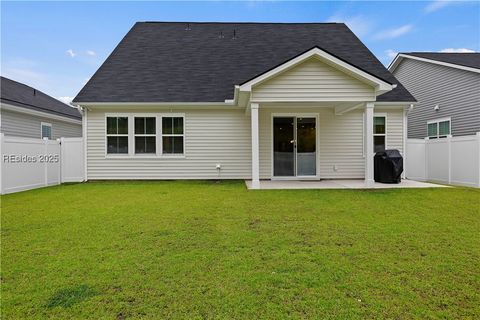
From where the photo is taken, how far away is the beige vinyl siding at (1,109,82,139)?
12273 mm

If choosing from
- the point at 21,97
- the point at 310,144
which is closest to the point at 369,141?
the point at 310,144

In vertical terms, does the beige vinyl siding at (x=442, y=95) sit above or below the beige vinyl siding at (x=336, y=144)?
above

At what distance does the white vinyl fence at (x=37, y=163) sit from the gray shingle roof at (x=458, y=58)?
15.5 meters

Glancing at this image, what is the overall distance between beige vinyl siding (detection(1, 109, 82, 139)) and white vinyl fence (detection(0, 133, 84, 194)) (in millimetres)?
3484

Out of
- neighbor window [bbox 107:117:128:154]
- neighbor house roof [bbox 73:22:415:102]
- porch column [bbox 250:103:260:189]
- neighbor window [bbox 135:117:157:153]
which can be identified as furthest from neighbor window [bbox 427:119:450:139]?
neighbor window [bbox 107:117:128:154]

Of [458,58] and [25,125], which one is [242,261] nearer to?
[25,125]

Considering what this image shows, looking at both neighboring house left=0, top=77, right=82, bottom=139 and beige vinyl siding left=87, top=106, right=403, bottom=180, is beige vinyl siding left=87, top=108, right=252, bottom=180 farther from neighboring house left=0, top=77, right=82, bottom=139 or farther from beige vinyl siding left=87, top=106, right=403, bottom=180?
neighboring house left=0, top=77, right=82, bottom=139

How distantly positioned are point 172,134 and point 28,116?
7.57 metres

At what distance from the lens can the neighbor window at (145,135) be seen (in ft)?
36.0

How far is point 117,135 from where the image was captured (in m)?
10.9

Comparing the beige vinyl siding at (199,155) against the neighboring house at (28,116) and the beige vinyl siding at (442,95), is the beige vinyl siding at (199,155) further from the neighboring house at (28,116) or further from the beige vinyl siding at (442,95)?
the beige vinyl siding at (442,95)

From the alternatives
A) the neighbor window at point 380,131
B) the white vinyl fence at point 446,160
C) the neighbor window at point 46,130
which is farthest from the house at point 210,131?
the neighbor window at point 46,130

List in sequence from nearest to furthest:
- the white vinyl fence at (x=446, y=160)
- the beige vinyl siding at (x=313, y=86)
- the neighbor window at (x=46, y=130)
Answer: the beige vinyl siding at (x=313, y=86) → the white vinyl fence at (x=446, y=160) → the neighbor window at (x=46, y=130)

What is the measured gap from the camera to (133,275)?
2906 mm
